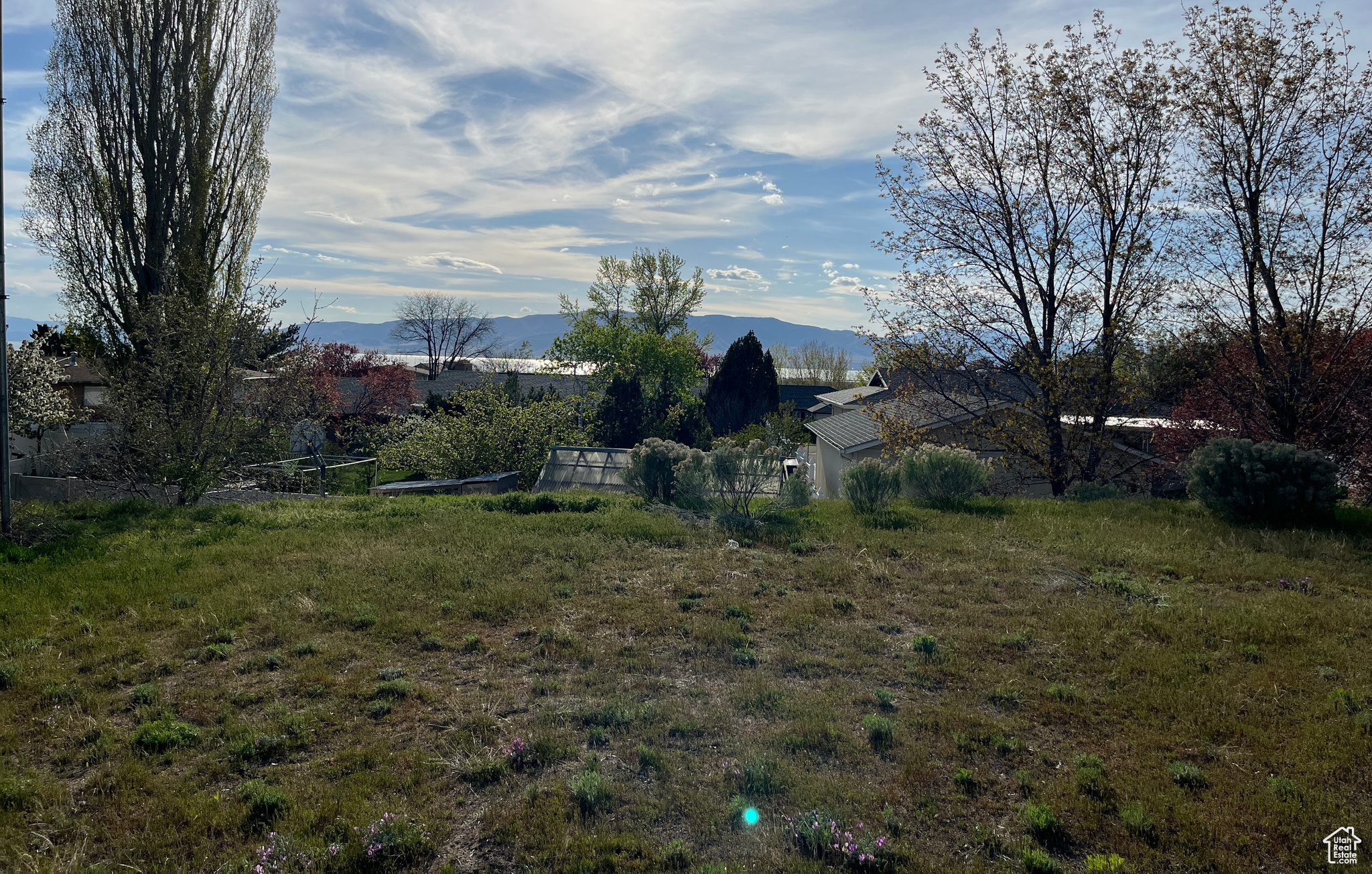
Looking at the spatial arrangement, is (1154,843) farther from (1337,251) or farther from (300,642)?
(1337,251)

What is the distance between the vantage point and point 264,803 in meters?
3.79

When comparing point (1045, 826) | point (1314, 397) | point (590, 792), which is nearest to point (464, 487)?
point (590, 792)

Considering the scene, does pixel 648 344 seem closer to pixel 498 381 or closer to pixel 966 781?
pixel 498 381

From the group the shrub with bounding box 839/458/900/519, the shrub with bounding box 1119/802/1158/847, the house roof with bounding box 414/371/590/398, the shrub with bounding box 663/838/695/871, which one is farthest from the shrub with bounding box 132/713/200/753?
the house roof with bounding box 414/371/590/398

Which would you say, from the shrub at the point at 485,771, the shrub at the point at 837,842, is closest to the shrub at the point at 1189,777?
the shrub at the point at 837,842

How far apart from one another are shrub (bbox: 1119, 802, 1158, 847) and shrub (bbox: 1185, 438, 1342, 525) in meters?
7.87

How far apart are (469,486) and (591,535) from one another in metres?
9.82

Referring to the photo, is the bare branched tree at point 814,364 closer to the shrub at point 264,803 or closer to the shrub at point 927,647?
the shrub at point 927,647

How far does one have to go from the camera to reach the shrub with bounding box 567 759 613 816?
380cm

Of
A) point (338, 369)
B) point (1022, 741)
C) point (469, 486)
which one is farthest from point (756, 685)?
point (338, 369)

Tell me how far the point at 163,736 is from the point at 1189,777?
597cm

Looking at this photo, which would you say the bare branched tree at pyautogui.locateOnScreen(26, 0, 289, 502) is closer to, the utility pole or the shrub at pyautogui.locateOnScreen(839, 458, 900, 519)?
the utility pole

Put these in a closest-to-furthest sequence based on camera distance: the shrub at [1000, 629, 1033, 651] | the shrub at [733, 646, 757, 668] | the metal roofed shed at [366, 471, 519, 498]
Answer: the shrub at [733, 646, 757, 668] < the shrub at [1000, 629, 1033, 651] < the metal roofed shed at [366, 471, 519, 498]

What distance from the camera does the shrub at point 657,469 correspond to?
41.4 ft
